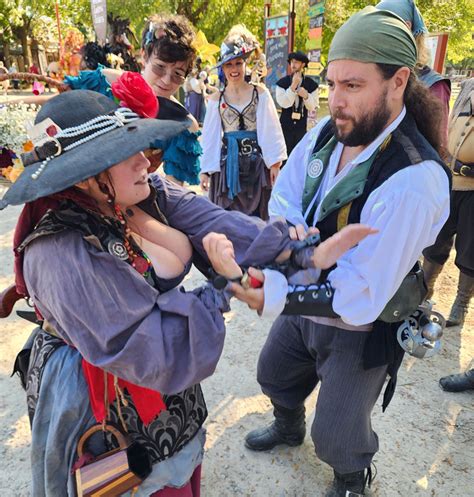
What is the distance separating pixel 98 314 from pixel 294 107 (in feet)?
16.8

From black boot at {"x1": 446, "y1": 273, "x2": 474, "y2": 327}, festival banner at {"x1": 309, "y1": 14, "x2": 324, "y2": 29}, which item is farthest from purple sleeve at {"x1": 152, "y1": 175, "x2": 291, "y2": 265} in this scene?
festival banner at {"x1": 309, "y1": 14, "x2": 324, "y2": 29}

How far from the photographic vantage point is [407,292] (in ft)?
5.05

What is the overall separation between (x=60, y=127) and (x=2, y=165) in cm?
30

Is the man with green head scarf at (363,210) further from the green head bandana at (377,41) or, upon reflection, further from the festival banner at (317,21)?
the festival banner at (317,21)

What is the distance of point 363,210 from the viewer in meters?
1.44

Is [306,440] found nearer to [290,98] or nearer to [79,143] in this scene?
[79,143]

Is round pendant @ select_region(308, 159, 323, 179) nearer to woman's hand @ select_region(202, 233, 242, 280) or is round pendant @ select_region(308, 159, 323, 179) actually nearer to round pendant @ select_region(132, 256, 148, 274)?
woman's hand @ select_region(202, 233, 242, 280)

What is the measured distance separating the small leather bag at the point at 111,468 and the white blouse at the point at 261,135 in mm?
2680

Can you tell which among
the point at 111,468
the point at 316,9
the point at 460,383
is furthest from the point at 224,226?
the point at 316,9

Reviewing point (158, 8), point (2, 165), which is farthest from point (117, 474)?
point (158, 8)

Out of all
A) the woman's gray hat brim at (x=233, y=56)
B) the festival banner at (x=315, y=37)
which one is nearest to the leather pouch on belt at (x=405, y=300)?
the woman's gray hat brim at (x=233, y=56)

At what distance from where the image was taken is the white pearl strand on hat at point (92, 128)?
1033 millimetres

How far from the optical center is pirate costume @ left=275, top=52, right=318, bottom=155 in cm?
550

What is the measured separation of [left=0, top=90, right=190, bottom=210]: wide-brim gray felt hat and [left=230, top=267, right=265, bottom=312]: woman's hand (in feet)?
1.61
